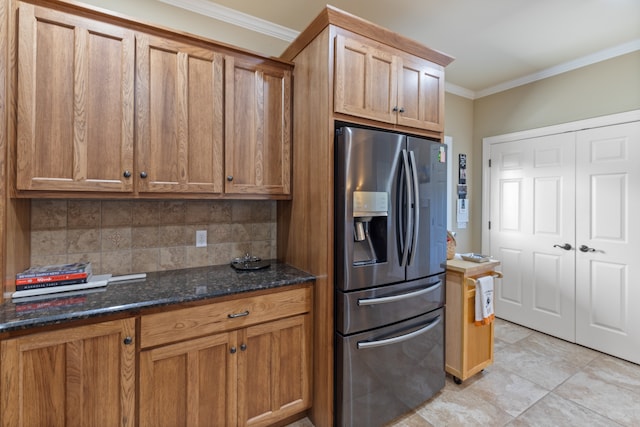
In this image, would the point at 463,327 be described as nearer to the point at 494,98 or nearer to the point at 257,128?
the point at 257,128

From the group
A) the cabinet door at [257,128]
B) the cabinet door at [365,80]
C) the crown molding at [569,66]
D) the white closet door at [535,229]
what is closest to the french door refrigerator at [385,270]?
the cabinet door at [365,80]

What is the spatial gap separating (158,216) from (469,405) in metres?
2.49

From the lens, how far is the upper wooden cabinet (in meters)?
Answer: 1.44

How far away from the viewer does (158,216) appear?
6.50 ft

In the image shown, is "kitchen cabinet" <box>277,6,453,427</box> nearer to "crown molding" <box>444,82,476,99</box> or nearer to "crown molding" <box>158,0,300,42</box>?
"crown molding" <box>158,0,300,42</box>

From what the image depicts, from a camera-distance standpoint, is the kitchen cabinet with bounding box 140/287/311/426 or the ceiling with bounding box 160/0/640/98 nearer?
the kitchen cabinet with bounding box 140/287/311/426

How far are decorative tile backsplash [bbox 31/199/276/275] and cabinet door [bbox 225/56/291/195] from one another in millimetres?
355

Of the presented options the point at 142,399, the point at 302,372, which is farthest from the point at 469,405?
the point at 142,399

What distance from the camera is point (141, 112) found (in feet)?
5.37

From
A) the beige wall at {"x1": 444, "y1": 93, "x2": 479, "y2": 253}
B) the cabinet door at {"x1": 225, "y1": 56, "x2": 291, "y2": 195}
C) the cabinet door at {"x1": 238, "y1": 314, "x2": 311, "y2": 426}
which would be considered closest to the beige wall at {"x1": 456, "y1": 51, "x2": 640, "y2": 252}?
the beige wall at {"x1": 444, "y1": 93, "x2": 479, "y2": 253}

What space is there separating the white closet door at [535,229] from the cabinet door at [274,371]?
283cm

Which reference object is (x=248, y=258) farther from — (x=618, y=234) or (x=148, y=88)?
(x=618, y=234)

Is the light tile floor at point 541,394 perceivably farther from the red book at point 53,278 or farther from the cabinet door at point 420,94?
the cabinet door at point 420,94

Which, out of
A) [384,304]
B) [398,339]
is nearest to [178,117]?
[384,304]
